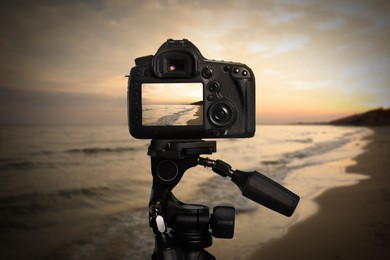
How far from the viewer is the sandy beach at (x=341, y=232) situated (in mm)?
3625

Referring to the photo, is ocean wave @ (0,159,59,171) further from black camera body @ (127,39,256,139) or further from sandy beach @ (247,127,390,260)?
black camera body @ (127,39,256,139)

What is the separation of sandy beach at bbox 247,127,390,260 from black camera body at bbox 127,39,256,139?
9.41ft

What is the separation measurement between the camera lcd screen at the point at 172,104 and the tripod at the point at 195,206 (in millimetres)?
89

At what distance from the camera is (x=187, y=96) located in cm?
136

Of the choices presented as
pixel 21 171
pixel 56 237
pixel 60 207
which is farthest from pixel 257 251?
pixel 21 171

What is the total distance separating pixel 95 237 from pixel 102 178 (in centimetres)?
569

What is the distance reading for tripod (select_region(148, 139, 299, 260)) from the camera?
4.26 feet

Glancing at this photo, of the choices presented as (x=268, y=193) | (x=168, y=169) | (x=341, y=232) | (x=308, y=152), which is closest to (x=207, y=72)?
(x=168, y=169)

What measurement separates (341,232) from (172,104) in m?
3.78

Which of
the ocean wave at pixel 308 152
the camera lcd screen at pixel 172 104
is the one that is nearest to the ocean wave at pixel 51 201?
the camera lcd screen at pixel 172 104

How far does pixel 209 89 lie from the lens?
1.36m

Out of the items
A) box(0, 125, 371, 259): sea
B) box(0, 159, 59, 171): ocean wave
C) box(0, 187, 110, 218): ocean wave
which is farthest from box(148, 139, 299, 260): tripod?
box(0, 159, 59, 171): ocean wave

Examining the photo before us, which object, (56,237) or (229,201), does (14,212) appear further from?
(229,201)

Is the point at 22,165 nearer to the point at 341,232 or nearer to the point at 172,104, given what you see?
the point at 341,232
